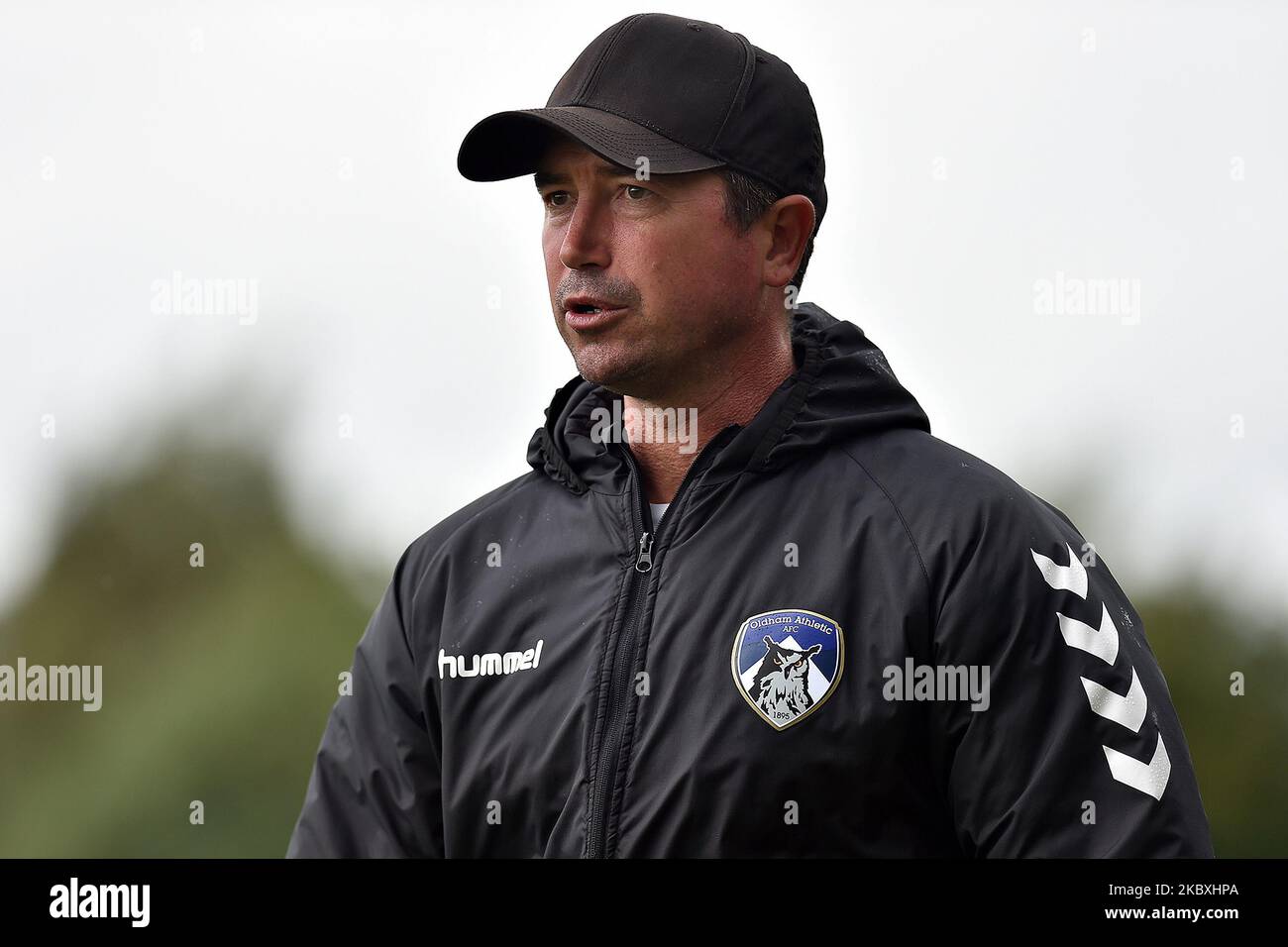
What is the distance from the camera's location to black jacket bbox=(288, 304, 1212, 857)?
2.95 m

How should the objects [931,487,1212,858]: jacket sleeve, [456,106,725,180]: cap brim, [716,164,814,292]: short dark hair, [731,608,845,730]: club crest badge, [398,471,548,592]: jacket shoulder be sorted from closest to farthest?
[931,487,1212,858]: jacket sleeve → [731,608,845,730]: club crest badge → [456,106,725,180]: cap brim → [716,164,814,292]: short dark hair → [398,471,548,592]: jacket shoulder

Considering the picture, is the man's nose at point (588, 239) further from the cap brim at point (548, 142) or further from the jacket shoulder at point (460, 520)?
the jacket shoulder at point (460, 520)

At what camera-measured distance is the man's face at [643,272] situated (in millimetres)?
3311

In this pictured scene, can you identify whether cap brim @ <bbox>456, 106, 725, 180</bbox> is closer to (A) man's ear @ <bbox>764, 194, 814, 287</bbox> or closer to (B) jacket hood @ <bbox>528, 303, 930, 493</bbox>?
(A) man's ear @ <bbox>764, 194, 814, 287</bbox>

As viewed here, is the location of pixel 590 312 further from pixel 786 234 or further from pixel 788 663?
pixel 788 663

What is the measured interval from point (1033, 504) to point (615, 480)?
0.83 metres

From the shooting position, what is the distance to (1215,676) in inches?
546

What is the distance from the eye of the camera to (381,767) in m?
3.47

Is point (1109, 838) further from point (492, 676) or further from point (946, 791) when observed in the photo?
point (492, 676)

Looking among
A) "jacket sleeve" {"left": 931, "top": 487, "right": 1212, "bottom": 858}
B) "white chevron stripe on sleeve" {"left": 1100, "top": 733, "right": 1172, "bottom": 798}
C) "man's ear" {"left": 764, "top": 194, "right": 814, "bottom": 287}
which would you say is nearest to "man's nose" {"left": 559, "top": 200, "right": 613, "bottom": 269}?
"man's ear" {"left": 764, "top": 194, "right": 814, "bottom": 287}

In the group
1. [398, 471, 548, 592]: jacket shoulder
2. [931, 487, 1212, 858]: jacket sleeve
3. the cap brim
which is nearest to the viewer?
[931, 487, 1212, 858]: jacket sleeve

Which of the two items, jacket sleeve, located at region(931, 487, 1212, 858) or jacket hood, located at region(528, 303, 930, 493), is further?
jacket hood, located at region(528, 303, 930, 493)

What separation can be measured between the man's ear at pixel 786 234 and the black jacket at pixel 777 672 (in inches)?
5.5
